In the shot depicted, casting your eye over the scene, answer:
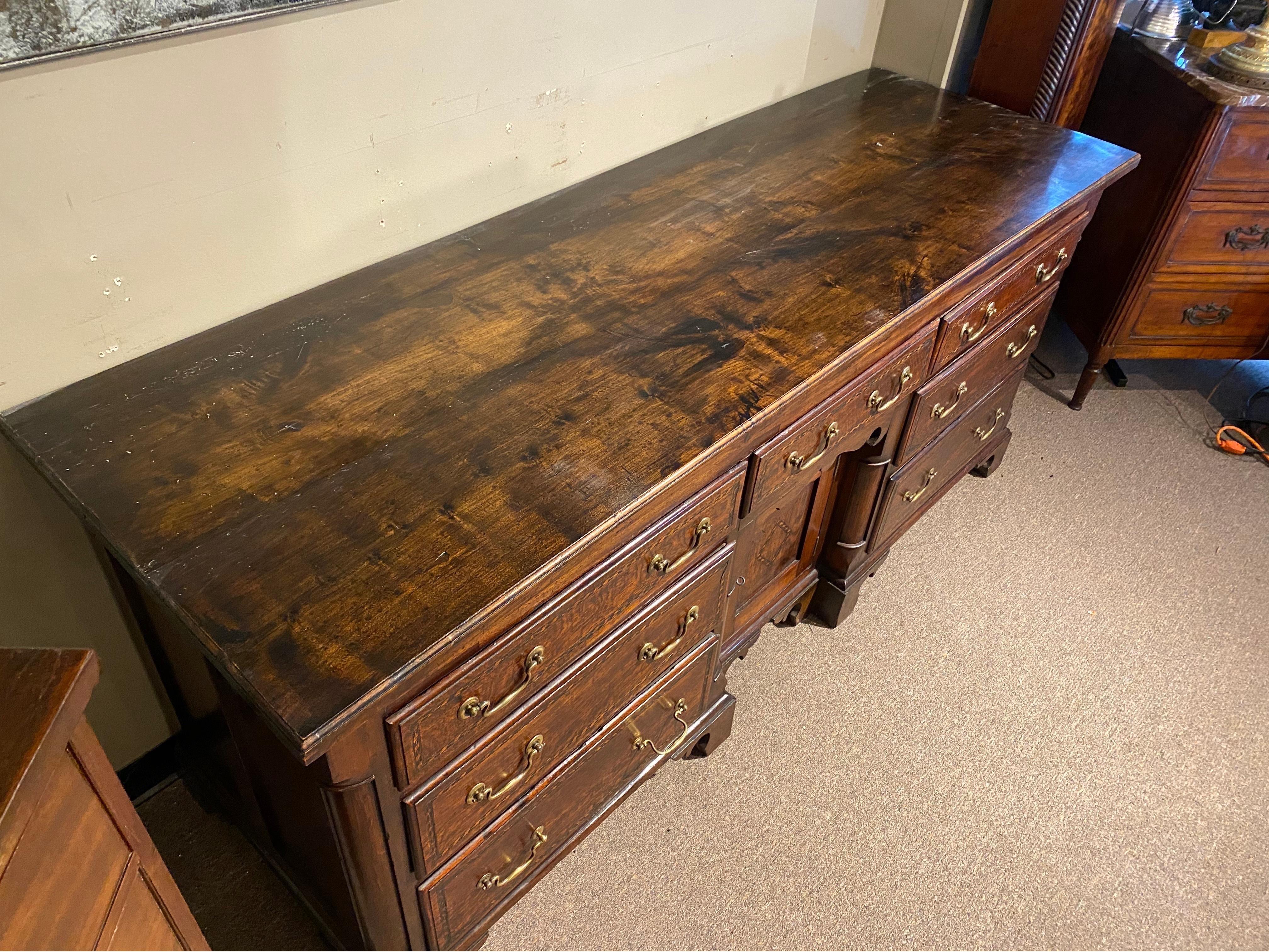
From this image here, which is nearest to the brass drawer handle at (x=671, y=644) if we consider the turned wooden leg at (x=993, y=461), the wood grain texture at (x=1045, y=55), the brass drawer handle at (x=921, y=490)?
the brass drawer handle at (x=921, y=490)

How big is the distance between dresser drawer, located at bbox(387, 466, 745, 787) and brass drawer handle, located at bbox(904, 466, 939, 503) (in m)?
0.70

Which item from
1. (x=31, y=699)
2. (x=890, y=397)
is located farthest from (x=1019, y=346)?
(x=31, y=699)

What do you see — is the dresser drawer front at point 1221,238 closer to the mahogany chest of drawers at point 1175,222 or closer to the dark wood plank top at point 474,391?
the mahogany chest of drawers at point 1175,222

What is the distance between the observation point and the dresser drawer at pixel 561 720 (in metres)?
1.07

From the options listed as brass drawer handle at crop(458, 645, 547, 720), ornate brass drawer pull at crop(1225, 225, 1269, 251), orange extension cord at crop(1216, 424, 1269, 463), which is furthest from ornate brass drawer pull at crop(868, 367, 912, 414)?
orange extension cord at crop(1216, 424, 1269, 463)

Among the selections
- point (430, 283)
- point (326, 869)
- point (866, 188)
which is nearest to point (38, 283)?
point (430, 283)

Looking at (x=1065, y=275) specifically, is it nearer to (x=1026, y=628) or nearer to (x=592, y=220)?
(x=1026, y=628)

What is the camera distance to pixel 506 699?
1.04 meters

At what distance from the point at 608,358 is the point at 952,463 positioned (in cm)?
105

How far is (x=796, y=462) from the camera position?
1362 mm

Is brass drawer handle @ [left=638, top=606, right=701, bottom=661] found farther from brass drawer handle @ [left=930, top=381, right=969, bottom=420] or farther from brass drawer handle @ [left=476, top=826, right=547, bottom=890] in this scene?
brass drawer handle @ [left=930, top=381, right=969, bottom=420]

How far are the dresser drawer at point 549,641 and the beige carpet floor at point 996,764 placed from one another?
60cm

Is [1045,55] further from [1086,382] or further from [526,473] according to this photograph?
[526,473]

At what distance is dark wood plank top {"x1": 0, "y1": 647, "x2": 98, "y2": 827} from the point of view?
609mm
